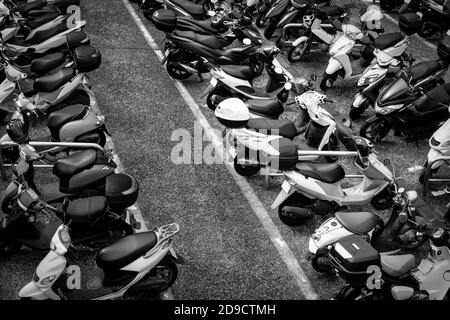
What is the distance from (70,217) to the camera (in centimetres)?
501

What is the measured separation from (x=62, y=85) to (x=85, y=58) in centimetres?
50

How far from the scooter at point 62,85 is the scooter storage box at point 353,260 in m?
4.52

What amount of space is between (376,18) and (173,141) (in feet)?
14.8

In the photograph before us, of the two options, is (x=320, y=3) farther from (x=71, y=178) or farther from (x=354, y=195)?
(x=71, y=178)

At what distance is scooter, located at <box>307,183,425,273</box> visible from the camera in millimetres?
5141

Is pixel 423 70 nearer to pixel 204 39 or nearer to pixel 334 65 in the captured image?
pixel 334 65

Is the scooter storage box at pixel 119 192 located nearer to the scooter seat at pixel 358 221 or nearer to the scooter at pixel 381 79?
the scooter seat at pixel 358 221

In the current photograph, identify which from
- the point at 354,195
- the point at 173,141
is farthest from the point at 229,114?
the point at 354,195

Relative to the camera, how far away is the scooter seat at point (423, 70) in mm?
7762

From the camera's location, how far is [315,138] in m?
6.81

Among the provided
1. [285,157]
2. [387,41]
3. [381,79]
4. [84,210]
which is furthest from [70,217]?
[387,41]

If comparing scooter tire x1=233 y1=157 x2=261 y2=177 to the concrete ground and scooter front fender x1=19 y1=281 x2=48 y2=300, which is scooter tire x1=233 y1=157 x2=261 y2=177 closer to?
the concrete ground

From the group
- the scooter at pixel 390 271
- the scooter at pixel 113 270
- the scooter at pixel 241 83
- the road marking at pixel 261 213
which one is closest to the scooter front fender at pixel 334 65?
the scooter at pixel 241 83

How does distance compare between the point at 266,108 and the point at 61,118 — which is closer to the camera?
the point at 61,118
